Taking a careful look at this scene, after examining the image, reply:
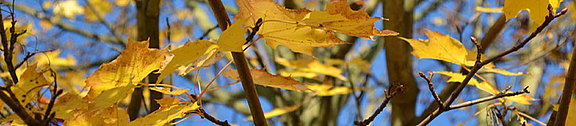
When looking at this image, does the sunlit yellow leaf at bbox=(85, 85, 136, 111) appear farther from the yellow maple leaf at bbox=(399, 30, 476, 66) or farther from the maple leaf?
the yellow maple leaf at bbox=(399, 30, 476, 66)

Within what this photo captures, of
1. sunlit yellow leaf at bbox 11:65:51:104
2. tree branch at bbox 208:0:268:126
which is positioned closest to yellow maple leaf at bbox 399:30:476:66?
tree branch at bbox 208:0:268:126

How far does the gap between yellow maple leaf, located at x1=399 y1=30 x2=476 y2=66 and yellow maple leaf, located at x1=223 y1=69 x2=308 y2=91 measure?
0.54 ft

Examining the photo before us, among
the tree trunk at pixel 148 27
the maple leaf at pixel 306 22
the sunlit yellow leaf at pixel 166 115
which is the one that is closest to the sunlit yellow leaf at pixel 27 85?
the sunlit yellow leaf at pixel 166 115

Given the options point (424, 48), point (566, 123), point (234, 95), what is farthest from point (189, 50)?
point (234, 95)

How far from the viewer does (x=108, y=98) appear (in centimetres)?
45

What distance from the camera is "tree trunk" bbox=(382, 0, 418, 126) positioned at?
1.05 meters

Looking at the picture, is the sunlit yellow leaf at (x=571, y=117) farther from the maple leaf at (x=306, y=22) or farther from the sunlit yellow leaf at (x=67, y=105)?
the sunlit yellow leaf at (x=67, y=105)

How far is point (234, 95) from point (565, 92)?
5.03 ft

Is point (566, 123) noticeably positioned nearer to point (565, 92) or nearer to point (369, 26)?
point (565, 92)

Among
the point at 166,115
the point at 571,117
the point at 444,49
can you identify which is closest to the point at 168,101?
the point at 166,115

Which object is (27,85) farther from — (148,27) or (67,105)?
(148,27)

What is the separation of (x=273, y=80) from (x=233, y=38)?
14cm

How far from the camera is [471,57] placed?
0.62 m

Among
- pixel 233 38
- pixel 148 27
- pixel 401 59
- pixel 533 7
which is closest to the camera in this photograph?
pixel 233 38
